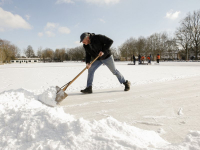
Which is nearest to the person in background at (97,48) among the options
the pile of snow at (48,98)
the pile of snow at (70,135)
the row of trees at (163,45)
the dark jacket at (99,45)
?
the dark jacket at (99,45)

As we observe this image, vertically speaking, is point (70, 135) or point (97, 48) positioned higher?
point (97, 48)

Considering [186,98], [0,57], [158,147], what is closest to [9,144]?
[158,147]

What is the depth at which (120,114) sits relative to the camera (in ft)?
7.19

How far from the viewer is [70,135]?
1.35 meters

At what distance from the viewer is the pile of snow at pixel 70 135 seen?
1.25 metres

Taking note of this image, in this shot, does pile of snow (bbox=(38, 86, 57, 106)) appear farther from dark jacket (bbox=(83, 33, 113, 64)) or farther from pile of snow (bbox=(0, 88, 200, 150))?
dark jacket (bbox=(83, 33, 113, 64))

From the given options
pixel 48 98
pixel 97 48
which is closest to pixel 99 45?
pixel 97 48

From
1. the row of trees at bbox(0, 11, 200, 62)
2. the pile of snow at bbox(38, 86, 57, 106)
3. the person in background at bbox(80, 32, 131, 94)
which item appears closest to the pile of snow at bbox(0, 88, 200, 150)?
the pile of snow at bbox(38, 86, 57, 106)

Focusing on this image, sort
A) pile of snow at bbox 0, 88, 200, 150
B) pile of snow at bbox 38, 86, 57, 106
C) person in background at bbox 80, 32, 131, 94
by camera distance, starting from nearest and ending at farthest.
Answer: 1. pile of snow at bbox 0, 88, 200, 150
2. pile of snow at bbox 38, 86, 57, 106
3. person in background at bbox 80, 32, 131, 94

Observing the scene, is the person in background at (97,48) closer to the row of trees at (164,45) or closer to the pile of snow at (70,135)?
the pile of snow at (70,135)

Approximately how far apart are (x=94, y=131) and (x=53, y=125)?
0.47 meters

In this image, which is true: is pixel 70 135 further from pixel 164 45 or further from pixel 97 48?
pixel 164 45

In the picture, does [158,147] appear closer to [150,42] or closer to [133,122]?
[133,122]

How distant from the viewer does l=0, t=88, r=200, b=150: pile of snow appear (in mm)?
1254
